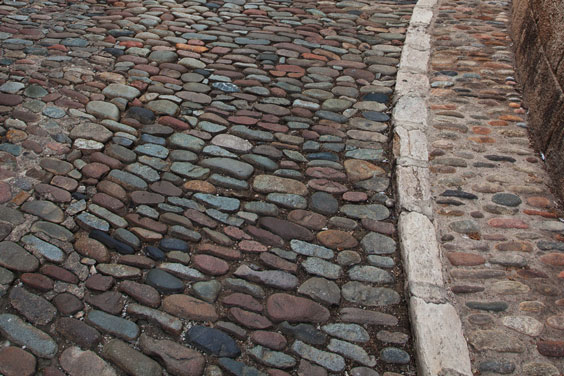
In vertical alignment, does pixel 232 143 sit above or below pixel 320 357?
above

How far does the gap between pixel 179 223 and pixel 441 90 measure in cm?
283

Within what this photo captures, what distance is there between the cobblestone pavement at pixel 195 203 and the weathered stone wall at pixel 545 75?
1.15m

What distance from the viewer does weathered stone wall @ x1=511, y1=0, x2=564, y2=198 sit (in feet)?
12.6

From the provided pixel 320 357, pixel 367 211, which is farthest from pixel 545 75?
pixel 320 357

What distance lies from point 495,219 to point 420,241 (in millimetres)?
568

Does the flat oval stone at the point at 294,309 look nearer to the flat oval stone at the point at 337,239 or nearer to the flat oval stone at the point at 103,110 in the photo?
the flat oval stone at the point at 337,239

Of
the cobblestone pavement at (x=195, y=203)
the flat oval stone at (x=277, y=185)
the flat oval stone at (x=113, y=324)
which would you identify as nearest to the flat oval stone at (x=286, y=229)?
the cobblestone pavement at (x=195, y=203)

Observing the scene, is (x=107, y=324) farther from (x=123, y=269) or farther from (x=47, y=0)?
(x=47, y=0)

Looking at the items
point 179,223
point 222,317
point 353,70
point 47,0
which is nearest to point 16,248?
point 179,223

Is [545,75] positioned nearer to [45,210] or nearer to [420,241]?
[420,241]

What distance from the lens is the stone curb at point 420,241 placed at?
8.72 feet

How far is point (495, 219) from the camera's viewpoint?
3.50m

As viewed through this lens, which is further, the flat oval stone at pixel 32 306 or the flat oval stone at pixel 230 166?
the flat oval stone at pixel 230 166

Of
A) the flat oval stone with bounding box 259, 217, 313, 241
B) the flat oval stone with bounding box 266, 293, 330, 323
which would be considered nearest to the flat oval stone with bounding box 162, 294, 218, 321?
the flat oval stone with bounding box 266, 293, 330, 323
